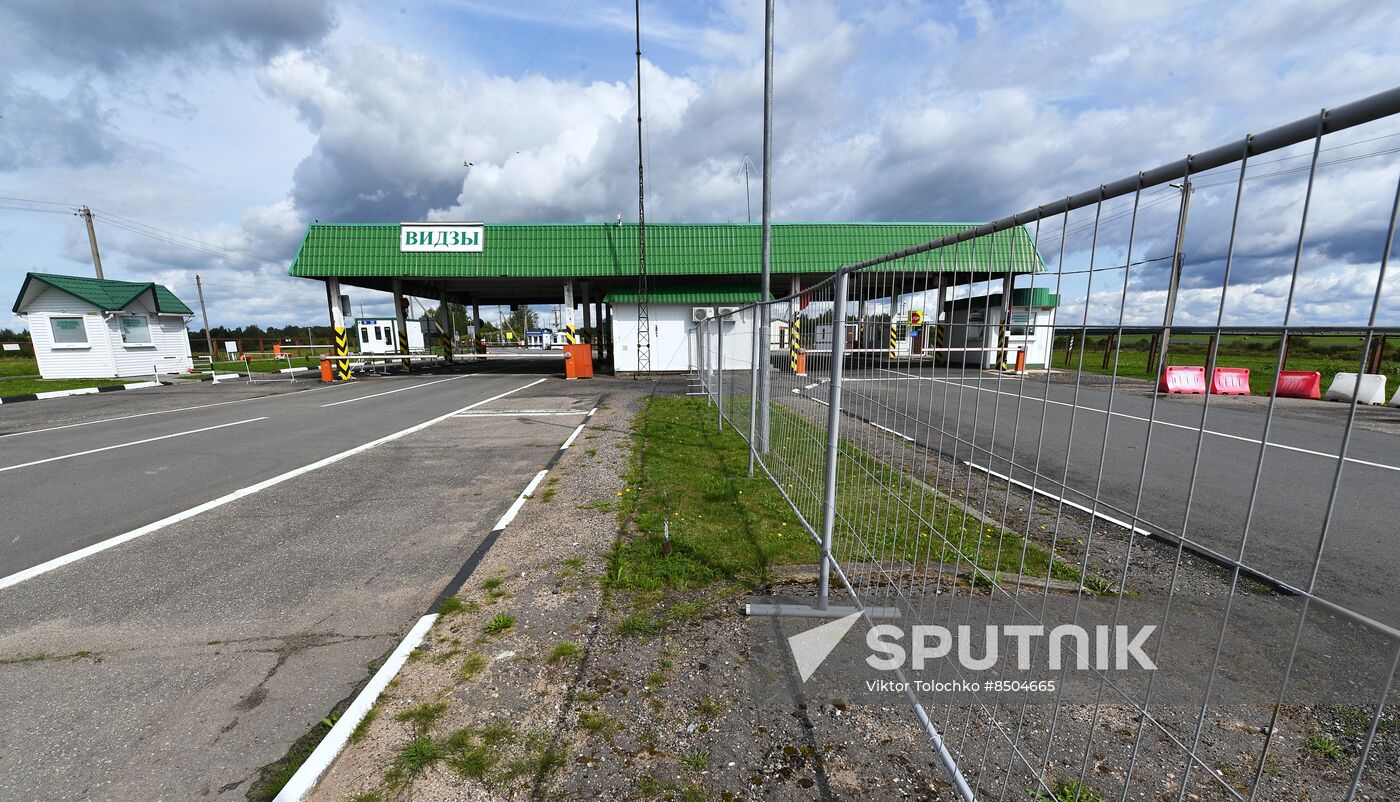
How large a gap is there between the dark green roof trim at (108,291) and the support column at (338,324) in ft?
24.6

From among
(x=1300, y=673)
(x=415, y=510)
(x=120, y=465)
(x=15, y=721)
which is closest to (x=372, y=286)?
(x=120, y=465)

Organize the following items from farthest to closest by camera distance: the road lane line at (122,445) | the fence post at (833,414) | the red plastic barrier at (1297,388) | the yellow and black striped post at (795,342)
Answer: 1. the road lane line at (122,445)
2. the yellow and black striped post at (795,342)
3. the fence post at (833,414)
4. the red plastic barrier at (1297,388)

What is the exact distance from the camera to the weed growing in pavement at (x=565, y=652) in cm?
295

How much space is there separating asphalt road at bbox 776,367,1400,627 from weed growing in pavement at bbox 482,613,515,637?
248 centimetres

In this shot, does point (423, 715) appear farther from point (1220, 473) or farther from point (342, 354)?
point (342, 354)

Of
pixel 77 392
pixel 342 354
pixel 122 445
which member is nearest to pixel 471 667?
pixel 122 445

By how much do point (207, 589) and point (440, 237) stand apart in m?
18.5

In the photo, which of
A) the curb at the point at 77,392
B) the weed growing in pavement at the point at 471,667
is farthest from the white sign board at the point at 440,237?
the weed growing in pavement at the point at 471,667

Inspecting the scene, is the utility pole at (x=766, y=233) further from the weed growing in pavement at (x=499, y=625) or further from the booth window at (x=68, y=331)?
the booth window at (x=68, y=331)

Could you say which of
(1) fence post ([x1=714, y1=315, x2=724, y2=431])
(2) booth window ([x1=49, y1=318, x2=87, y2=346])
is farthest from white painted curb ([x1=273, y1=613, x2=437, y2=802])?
(2) booth window ([x1=49, y1=318, x2=87, y2=346])

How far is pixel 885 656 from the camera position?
9.56ft

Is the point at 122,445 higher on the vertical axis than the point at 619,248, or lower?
lower

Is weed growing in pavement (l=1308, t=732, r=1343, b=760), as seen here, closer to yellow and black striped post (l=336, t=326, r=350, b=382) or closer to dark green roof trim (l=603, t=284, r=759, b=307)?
dark green roof trim (l=603, t=284, r=759, b=307)

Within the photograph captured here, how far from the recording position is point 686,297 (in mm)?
20359
